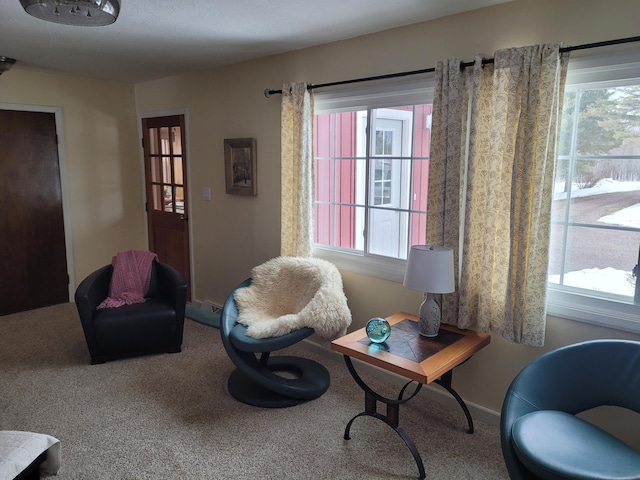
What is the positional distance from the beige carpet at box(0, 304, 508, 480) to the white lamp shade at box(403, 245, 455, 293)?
0.84m

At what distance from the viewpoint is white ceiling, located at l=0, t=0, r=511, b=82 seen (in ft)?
8.02

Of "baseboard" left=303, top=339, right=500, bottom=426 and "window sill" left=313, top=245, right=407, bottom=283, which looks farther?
"window sill" left=313, top=245, right=407, bottom=283

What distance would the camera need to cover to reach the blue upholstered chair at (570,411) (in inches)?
61.6

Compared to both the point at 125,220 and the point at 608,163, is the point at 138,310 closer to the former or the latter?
the point at 125,220

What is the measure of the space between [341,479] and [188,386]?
1.30 m

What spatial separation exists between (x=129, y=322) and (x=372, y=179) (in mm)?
2000

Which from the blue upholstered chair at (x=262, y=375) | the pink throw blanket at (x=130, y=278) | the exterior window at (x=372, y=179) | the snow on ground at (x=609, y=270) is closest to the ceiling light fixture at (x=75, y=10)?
the exterior window at (x=372, y=179)

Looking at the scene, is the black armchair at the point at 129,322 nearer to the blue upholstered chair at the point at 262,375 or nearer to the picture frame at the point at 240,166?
the blue upholstered chair at the point at 262,375

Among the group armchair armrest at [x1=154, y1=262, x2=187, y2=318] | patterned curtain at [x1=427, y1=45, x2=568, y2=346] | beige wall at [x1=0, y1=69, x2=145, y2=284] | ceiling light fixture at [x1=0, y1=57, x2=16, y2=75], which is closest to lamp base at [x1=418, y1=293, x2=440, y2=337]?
patterned curtain at [x1=427, y1=45, x2=568, y2=346]

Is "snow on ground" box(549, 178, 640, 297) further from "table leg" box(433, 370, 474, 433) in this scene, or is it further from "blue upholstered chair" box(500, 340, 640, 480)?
"table leg" box(433, 370, 474, 433)

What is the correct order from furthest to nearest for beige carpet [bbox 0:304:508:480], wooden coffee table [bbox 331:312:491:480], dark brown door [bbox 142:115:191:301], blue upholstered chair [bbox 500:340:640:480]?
dark brown door [bbox 142:115:191:301] < beige carpet [bbox 0:304:508:480] < wooden coffee table [bbox 331:312:491:480] < blue upholstered chair [bbox 500:340:640:480]

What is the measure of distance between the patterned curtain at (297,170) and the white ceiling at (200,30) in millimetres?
394

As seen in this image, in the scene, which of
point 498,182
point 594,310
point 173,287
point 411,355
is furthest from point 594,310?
point 173,287

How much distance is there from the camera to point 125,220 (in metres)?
5.14
